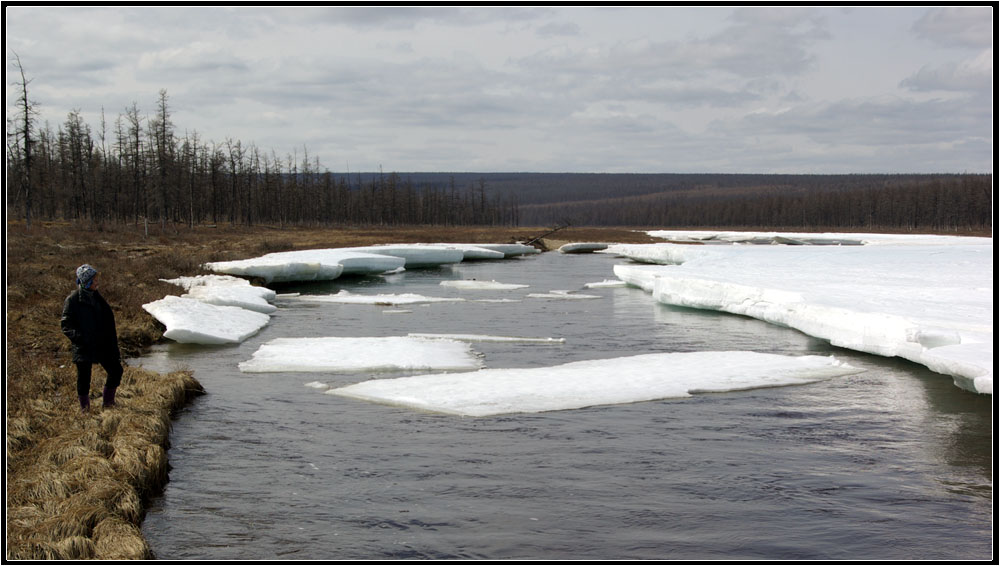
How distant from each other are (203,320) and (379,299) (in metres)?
8.06

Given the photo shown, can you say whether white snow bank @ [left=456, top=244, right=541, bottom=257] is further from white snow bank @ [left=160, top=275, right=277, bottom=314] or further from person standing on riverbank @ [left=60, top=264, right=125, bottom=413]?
person standing on riverbank @ [left=60, top=264, right=125, bottom=413]

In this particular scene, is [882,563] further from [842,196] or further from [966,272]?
[842,196]

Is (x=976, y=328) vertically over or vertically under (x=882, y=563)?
over

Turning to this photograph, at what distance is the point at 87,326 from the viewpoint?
973 centimetres

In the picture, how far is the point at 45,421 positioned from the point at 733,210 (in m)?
176

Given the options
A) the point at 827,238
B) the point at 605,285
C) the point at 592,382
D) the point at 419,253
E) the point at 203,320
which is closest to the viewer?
the point at 592,382

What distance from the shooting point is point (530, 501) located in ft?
27.7

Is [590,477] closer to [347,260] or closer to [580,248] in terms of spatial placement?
[347,260]

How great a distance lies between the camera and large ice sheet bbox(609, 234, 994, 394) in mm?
14727

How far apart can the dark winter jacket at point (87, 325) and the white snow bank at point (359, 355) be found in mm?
5000

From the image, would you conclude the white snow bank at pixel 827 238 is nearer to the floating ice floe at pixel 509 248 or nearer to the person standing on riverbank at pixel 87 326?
the floating ice floe at pixel 509 248

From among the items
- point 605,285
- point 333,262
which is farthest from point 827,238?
point 333,262

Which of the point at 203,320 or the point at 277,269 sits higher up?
the point at 277,269

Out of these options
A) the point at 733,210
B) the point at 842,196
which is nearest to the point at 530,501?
the point at 842,196
